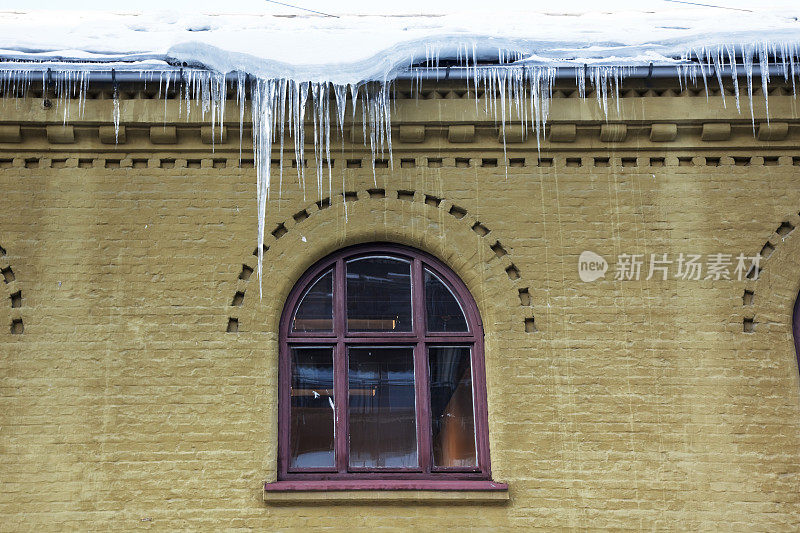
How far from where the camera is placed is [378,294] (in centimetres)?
632

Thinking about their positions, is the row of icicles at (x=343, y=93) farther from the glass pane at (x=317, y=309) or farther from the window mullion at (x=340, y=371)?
the window mullion at (x=340, y=371)

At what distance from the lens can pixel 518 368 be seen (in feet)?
19.6

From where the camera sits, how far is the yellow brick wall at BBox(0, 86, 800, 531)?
18.7 feet

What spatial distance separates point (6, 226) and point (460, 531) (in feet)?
13.7

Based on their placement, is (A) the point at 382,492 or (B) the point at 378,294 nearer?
(A) the point at 382,492

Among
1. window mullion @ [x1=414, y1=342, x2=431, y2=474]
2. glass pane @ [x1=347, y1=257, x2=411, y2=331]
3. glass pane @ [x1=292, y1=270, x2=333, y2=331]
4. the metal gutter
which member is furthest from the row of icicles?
window mullion @ [x1=414, y1=342, x2=431, y2=474]

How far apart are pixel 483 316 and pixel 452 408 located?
75 centimetres

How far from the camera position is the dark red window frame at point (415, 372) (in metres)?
5.80

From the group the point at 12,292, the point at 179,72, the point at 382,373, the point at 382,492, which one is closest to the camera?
the point at 382,492

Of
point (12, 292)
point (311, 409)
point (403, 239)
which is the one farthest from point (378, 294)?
point (12, 292)

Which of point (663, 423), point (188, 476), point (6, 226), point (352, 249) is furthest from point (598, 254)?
point (6, 226)

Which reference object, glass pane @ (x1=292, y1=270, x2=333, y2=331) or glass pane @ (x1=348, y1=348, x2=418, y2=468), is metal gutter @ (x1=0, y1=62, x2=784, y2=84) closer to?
glass pane @ (x1=292, y1=270, x2=333, y2=331)

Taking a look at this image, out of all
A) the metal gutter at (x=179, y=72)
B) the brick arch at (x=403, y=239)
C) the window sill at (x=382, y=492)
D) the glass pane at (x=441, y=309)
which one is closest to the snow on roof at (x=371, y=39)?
the metal gutter at (x=179, y=72)

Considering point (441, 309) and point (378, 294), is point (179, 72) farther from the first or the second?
point (441, 309)
